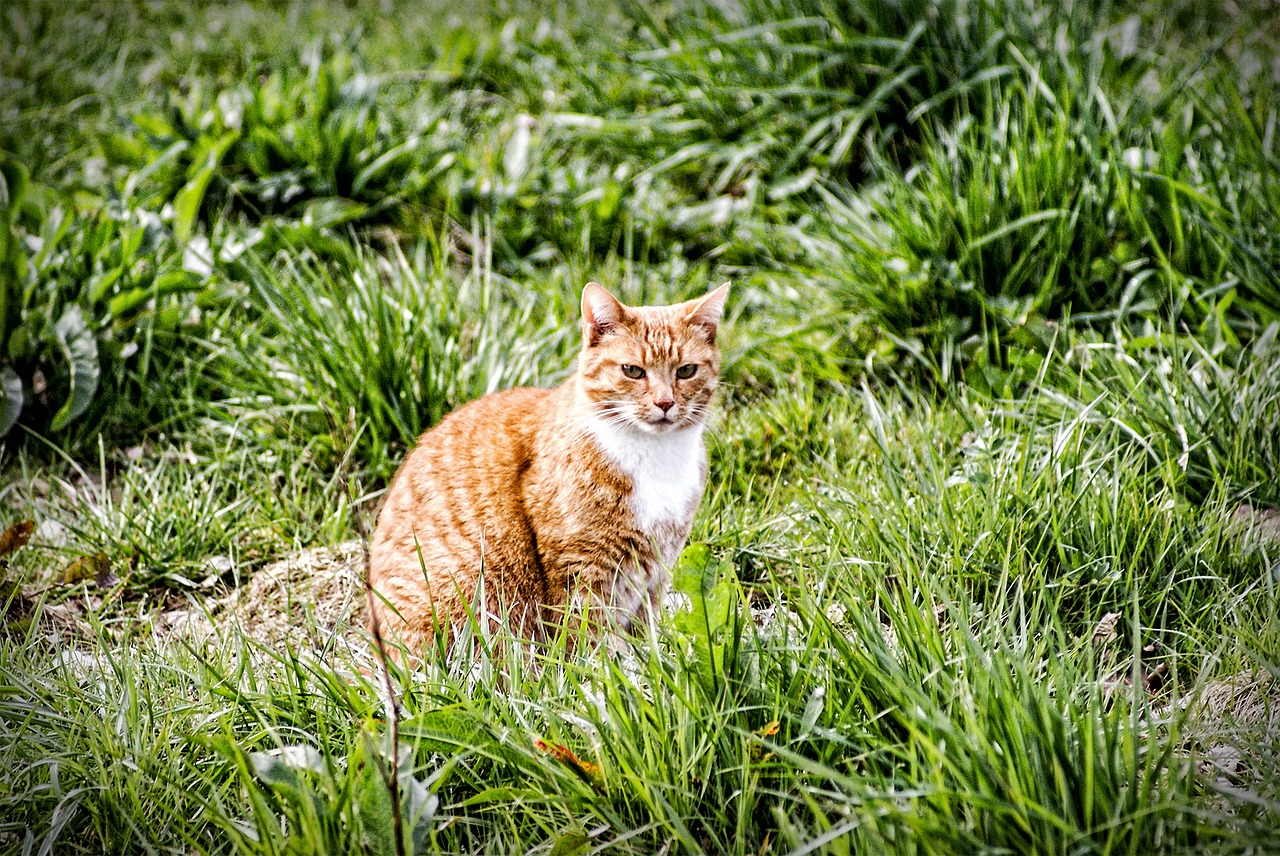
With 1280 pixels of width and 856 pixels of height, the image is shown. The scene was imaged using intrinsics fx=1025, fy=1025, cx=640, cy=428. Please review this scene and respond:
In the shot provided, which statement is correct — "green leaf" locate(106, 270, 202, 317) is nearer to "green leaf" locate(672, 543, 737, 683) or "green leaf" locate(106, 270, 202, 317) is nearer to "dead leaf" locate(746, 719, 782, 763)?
"green leaf" locate(672, 543, 737, 683)

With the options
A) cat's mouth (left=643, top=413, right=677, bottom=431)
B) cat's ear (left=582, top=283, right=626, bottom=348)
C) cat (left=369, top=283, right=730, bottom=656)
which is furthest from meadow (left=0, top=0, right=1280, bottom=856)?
cat's ear (left=582, top=283, right=626, bottom=348)

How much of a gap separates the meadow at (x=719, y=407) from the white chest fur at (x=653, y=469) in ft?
1.01

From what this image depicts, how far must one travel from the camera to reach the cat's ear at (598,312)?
112 inches

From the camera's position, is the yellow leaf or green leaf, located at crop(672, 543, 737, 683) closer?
green leaf, located at crop(672, 543, 737, 683)

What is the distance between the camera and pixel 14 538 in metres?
3.08

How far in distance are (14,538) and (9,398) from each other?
2.42 ft

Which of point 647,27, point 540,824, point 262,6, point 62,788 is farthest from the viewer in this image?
point 262,6

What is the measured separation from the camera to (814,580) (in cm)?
276

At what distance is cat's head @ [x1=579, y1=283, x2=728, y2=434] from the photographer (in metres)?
2.77

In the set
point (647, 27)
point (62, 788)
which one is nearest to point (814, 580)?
point (62, 788)

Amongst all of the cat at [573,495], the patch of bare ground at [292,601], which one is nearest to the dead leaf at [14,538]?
the patch of bare ground at [292,601]

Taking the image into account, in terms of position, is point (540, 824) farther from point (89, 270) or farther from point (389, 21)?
point (389, 21)

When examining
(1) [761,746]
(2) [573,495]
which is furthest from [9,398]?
(1) [761,746]

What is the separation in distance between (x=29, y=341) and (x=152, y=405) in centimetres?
45
